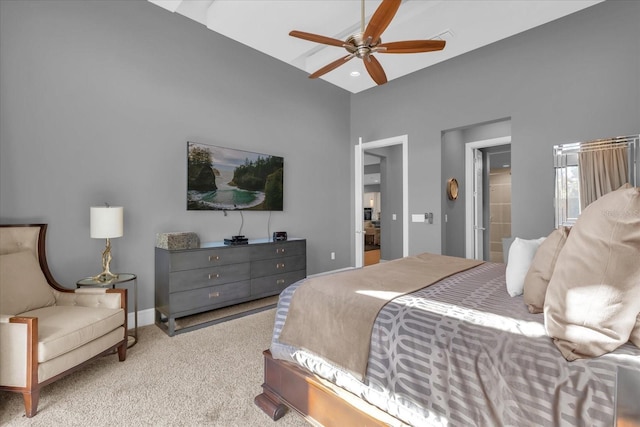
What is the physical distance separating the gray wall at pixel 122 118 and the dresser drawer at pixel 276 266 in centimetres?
60

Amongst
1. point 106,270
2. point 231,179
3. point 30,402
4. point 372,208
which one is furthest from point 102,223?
point 372,208

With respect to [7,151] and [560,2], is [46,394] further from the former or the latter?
[560,2]

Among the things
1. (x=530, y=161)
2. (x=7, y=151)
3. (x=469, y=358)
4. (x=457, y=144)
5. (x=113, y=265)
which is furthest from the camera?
(x=457, y=144)

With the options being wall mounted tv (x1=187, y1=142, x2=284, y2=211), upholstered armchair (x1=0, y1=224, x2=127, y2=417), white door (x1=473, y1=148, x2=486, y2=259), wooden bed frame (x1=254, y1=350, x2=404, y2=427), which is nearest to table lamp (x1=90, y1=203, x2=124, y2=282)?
upholstered armchair (x1=0, y1=224, x2=127, y2=417)

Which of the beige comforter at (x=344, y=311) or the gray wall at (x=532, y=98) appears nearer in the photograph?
the beige comforter at (x=344, y=311)

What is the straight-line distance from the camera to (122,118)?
306 centimetres

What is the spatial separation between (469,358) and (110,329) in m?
2.34

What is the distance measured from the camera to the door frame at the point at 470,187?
4.83 meters

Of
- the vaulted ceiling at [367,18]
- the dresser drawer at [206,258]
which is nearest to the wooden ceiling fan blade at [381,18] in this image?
the vaulted ceiling at [367,18]

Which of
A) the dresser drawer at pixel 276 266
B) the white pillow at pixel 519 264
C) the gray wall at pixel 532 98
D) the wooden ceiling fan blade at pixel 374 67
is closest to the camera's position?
the white pillow at pixel 519 264

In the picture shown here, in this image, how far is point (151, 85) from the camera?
3.26 meters

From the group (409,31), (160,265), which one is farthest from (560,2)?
(160,265)

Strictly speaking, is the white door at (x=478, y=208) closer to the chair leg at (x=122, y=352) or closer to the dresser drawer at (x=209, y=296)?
the dresser drawer at (x=209, y=296)

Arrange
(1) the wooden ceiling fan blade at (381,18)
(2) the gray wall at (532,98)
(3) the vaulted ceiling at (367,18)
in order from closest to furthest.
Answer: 1. (1) the wooden ceiling fan blade at (381,18)
2. (3) the vaulted ceiling at (367,18)
3. (2) the gray wall at (532,98)
